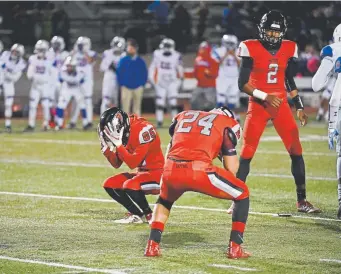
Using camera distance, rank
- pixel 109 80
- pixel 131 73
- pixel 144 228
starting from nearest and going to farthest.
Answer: pixel 144 228 → pixel 131 73 → pixel 109 80

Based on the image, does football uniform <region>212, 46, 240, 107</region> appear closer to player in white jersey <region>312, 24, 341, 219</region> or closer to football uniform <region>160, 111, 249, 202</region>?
player in white jersey <region>312, 24, 341, 219</region>

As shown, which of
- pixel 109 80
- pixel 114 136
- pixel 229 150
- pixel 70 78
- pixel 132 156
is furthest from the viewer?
pixel 109 80

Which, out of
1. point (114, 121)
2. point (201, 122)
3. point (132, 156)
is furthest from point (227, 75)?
point (201, 122)

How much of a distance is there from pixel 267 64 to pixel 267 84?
0.62ft

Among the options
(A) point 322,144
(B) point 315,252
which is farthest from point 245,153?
(A) point 322,144

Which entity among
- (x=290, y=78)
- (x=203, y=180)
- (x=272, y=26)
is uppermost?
(x=272, y=26)

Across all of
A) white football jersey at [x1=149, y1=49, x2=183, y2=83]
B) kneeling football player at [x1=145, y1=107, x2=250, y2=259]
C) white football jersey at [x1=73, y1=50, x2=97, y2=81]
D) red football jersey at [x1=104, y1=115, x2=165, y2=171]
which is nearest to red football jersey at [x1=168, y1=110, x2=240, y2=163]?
kneeling football player at [x1=145, y1=107, x2=250, y2=259]

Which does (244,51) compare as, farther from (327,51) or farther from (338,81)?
A: (338,81)

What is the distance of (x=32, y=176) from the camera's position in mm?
12914

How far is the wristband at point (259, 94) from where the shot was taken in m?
9.53

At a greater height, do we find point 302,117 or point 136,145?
point 302,117

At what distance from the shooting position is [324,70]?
933 cm

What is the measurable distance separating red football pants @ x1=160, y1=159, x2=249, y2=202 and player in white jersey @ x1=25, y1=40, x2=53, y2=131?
13070 millimetres

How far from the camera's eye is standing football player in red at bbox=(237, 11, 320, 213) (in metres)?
9.59
